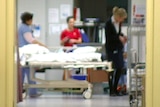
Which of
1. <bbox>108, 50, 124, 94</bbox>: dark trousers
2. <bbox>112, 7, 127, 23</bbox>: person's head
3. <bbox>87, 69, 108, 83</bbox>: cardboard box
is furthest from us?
<bbox>87, 69, 108, 83</bbox>: cardboard box

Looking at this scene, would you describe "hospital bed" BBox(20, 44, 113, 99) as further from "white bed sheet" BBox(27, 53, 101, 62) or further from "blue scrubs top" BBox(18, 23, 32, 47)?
"blue scrubs top" BBox(18, 23, 32, 47)

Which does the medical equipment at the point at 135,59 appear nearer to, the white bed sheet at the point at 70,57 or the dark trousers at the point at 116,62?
the white bed sheet at the point at 70,57

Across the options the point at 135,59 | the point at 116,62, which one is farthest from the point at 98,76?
the point at 135,59

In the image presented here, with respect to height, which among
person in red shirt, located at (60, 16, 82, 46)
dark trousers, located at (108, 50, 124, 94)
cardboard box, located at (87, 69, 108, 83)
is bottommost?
cardboard box, located at (87, 69, 108, 83)

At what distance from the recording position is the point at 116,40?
22.9 ft

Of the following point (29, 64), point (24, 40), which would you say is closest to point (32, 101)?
point (29, 64)

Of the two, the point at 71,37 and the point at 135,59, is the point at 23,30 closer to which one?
the point at 71,37

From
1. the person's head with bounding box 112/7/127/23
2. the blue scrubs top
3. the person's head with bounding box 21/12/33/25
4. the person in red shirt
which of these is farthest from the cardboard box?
the person's head with bounding box 21/12/33/25

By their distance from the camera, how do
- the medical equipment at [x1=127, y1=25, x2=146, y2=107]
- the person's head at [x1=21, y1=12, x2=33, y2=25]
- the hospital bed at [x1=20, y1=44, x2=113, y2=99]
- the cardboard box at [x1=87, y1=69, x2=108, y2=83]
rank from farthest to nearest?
the cardboard box at [x1=87, y1=69, x2=108, y2=83], the person's head at [x1=21, y1=12, x2=33, y2=25], the hospital bed at [x1=20, y1=44, x2=113, y2=99], the medical equipment at [x1=127, y1=25, x2=146, y2=107]

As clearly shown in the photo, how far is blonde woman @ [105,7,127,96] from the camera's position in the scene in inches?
271

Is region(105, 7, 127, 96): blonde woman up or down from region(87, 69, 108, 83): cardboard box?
up
